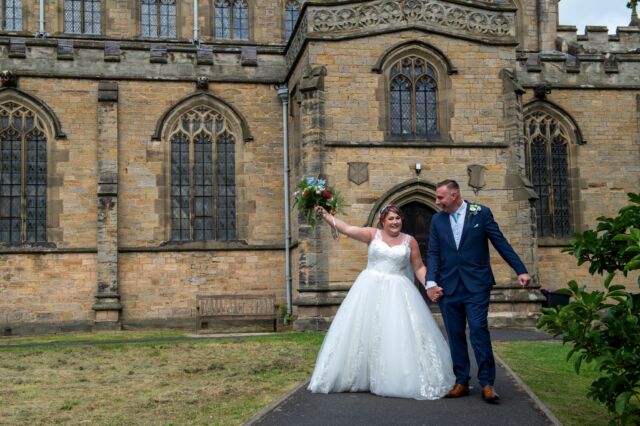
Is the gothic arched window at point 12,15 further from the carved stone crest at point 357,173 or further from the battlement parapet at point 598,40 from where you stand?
the battlement parapet at point 598,40

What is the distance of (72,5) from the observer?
86.7ft

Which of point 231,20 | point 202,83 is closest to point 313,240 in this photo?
point 202,83

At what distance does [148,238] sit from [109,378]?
10.6 m

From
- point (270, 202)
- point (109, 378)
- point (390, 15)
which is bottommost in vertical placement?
point (109, 378)

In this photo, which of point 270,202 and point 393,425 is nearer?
point 393,425

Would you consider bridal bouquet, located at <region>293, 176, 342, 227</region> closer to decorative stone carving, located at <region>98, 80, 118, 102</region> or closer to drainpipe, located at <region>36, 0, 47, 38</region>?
decorative stone carving, located at <region>98, 80, 118, 102</region>

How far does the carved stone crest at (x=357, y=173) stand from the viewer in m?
18.8

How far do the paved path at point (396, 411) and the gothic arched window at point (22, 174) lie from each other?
14.5 metres

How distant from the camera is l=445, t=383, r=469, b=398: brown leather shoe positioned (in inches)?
321

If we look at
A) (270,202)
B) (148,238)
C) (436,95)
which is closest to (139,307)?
(148,238)

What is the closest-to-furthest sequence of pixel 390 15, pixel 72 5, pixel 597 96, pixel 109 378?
pixel 109 378
pixel 390 15
pixel 597 96
pixel 72 5

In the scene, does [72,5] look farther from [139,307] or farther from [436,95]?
[436,95]

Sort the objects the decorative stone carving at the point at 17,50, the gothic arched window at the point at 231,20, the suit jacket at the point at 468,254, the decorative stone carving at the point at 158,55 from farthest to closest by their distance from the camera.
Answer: the gothic arched window at the point at 231,20 < the decorative stone carving at the point at 158,55 < the decorative stone carving at the point at 17,50 < the suit jacket at the point at 468,254

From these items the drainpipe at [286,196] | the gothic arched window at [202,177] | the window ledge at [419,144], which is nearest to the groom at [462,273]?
the window ledge at [419,144]
